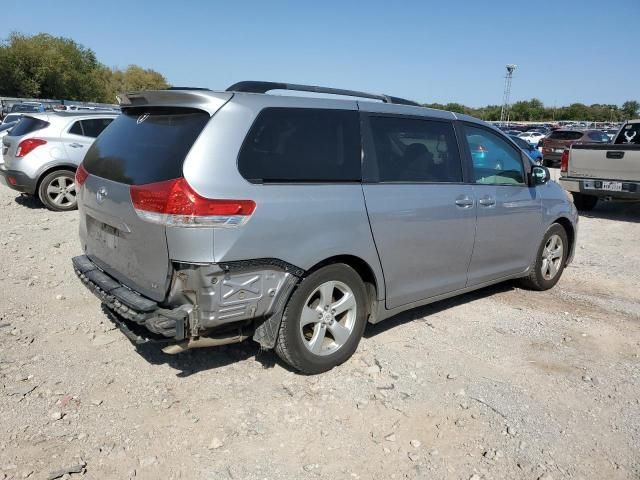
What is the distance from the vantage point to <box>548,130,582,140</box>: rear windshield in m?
22.1

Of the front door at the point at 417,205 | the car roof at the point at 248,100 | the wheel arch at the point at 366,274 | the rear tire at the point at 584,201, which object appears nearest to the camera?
the car roof at the point at 248,100

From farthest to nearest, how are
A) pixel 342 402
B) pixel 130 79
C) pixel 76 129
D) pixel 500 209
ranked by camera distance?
pixel 130 79 < pixel 76 129 < pixel 500 209 < pixel 342 402

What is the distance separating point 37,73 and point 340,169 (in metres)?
64.8

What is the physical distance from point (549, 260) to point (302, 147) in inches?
134

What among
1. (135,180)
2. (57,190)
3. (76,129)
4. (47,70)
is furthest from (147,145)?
(47,70)

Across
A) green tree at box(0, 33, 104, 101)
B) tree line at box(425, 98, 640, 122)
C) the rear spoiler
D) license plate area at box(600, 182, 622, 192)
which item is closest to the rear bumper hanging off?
the rear spoiler

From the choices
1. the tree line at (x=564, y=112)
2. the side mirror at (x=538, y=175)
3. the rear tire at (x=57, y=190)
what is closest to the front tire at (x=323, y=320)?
the side mirror at (x=538, y=175)

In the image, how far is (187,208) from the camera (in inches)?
113

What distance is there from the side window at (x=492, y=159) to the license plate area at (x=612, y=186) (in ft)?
18.5

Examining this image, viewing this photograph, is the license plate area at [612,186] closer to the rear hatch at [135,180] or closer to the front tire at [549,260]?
the front tire at [549,260]

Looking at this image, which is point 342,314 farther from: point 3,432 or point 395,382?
point 3,432

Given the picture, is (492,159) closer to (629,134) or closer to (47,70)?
(629,134)

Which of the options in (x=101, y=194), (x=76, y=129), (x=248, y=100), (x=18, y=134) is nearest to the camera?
(x=248, y=100)

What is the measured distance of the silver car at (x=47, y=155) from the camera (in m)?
8.76
